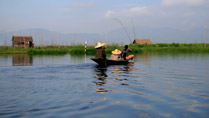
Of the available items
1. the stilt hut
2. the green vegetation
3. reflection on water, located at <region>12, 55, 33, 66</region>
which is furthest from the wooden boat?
the stilt hut

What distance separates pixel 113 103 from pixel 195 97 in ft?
5.92

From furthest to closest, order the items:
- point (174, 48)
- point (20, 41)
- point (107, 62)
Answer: point (20, 41) < point (174, 48) < point (107, 62)

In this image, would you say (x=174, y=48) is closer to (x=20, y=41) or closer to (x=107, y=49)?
(x=107, y=49)

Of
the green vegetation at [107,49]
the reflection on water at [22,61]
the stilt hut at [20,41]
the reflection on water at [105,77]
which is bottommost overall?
the reflection on water at [105,77]

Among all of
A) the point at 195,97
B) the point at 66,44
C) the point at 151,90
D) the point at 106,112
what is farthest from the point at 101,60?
the point at 66,44

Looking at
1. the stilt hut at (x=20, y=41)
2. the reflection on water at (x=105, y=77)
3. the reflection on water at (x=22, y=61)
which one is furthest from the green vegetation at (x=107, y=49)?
the reflection on water at (x=105, y=77)

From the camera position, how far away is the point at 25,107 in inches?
165

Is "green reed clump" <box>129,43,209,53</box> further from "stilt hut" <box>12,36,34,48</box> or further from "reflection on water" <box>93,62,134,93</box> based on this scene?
"reflection on water" <box>93,62,134,93</box>

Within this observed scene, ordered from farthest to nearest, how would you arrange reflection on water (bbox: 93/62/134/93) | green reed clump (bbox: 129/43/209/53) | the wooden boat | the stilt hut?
1. the stilt hut
2. green reed clump (bbox: 129/43/209/53)
3. the wooden boat
4. reflection on water (bbox: 93/62/134/93)

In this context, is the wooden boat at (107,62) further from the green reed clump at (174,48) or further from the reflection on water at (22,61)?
the green reed clump at (174,48)

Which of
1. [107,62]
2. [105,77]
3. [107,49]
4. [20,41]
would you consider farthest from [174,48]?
[105,77]

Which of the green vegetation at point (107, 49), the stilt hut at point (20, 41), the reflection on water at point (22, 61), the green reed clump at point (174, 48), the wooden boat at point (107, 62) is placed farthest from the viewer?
the stilt hut at point (20, 41)

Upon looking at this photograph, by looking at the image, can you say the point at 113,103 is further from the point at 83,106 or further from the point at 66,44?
the point at 66,44

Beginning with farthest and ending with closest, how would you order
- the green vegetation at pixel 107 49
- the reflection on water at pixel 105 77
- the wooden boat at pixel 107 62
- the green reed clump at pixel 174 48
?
the green reed clump at pixel 174 48 < the green vegetation at pixel 107 49 < the wooden boat at pixel 107 62 < the reflection on water at pixel 105 77
